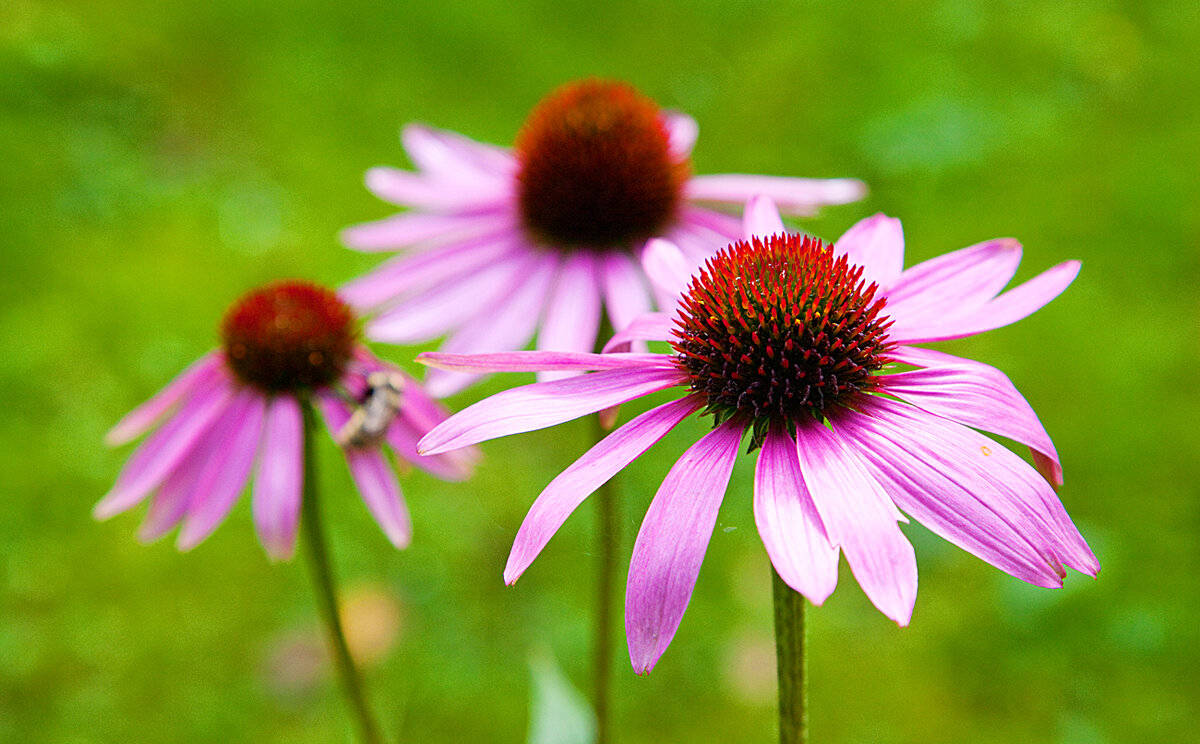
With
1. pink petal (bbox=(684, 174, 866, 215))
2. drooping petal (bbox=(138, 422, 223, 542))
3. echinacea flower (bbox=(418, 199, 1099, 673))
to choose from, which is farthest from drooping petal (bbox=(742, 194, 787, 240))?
drooping petal (bbox=(138, 422, 223, 542))

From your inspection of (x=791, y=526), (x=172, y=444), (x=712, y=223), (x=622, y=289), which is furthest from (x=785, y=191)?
(x=172, y=444)

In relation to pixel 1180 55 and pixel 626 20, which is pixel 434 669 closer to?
pixel 626 20

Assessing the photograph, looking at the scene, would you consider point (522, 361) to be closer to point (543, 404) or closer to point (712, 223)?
point (543, 404)

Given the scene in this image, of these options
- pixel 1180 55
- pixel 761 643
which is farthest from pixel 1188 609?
pixel 1180 55

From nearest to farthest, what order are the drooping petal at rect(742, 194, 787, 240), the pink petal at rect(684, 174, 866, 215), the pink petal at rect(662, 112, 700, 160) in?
the drooping petal at rect(742, 194, 787, 240), the pink petal at rect(684, 174, 866, 215), the pink petal at rect(662, 112, 700, 160)

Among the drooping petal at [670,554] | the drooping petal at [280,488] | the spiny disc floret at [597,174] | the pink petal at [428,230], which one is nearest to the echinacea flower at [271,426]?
the drooping petal at [280,488]

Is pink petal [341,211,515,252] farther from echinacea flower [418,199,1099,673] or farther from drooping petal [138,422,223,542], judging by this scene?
echinacea flower [418,199,1099,673]
